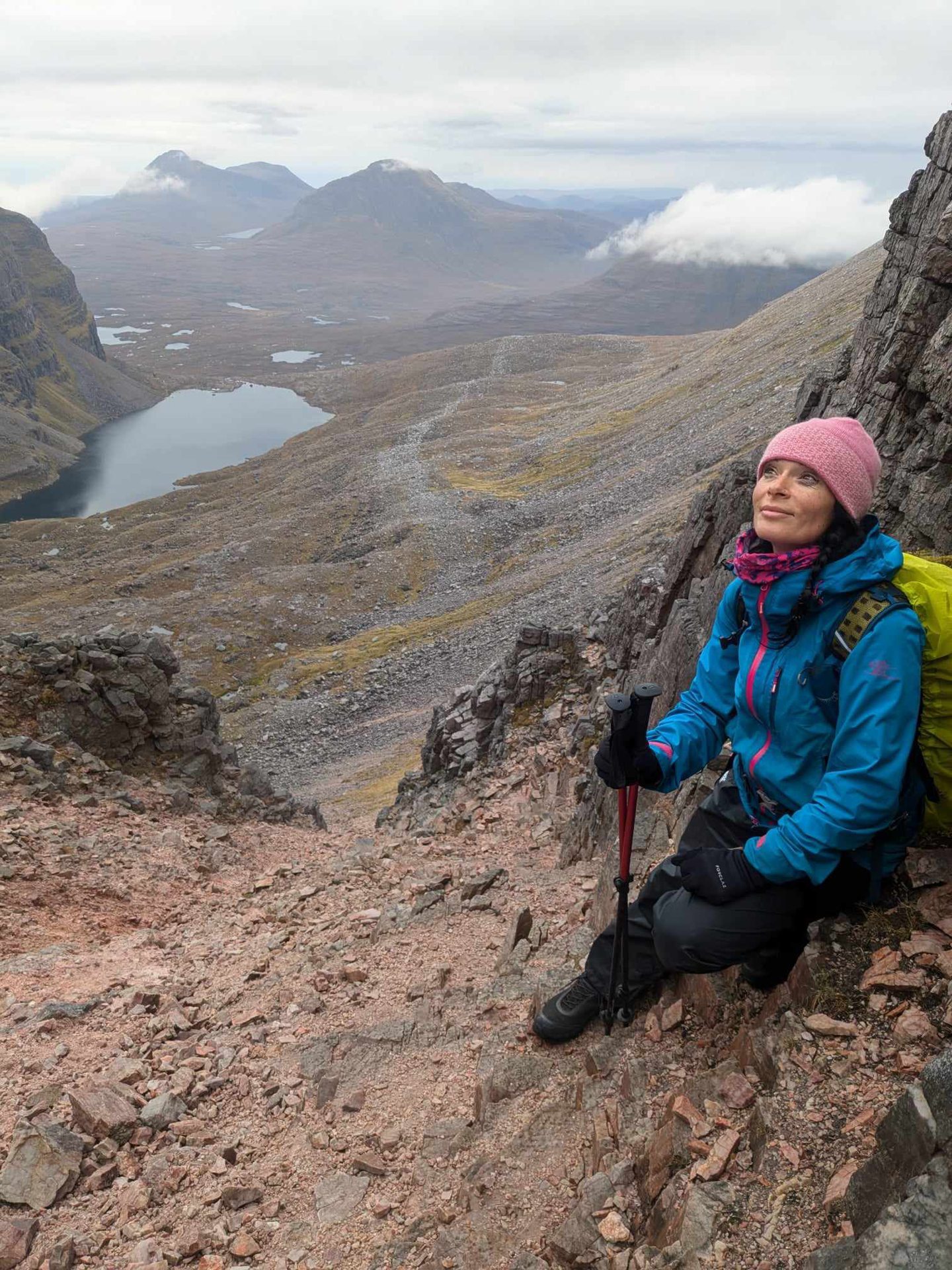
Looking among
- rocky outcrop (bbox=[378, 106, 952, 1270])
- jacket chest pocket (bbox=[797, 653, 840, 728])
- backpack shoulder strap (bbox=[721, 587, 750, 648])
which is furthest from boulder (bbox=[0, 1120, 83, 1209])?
jacket chest pocket (bbox=[797, 653, 840, 728])

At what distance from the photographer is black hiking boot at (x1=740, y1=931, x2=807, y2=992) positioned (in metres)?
5.83

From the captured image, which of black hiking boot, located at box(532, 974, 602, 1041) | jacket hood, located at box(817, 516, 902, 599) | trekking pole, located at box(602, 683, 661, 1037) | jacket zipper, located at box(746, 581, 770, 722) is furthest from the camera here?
black hiking boot, located at box(532, 974, 602, 1041)

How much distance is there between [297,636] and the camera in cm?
5794

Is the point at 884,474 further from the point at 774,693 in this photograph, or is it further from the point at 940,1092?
the point at 940,1092

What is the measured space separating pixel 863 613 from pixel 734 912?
2233mm

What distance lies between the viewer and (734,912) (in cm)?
562

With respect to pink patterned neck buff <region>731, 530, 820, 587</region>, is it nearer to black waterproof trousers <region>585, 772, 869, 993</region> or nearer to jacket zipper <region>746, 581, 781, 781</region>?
jacket zipper <region>746, 581, 781, 781</region>

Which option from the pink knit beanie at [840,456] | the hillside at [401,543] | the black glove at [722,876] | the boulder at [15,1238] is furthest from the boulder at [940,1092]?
the hillside at [401,543]

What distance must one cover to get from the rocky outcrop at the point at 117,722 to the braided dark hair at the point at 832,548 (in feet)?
54.2

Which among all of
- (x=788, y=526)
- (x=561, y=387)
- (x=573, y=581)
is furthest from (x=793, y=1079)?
(x=561, y=387)

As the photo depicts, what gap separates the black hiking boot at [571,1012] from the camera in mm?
7020

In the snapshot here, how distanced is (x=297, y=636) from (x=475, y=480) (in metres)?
43.9

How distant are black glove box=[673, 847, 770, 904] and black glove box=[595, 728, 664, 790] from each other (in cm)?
70

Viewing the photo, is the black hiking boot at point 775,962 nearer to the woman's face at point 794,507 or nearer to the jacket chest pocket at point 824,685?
the jacket chest pocket at point 824,685
